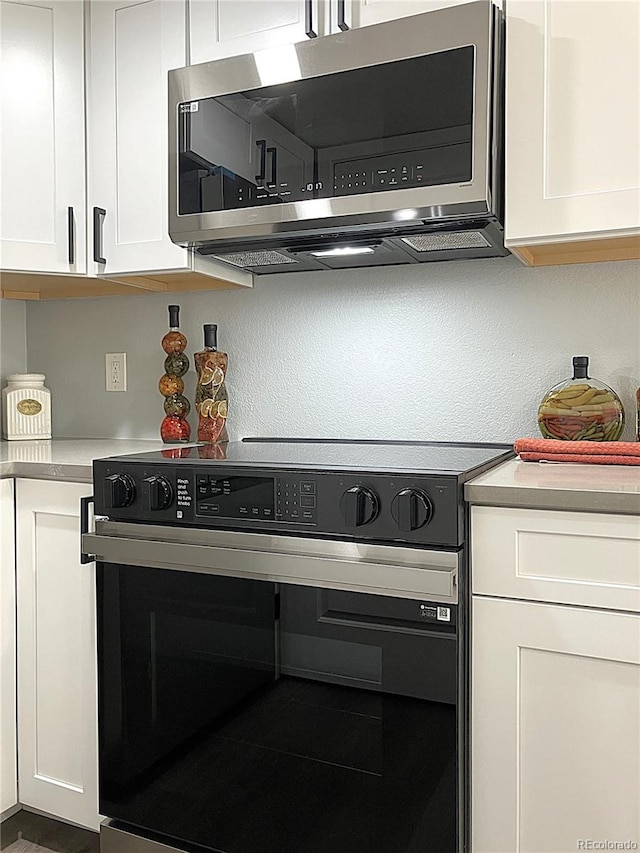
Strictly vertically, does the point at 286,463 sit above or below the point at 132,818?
above

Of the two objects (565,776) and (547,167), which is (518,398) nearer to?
(547,167)

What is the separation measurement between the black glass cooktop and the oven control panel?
0.07 ft

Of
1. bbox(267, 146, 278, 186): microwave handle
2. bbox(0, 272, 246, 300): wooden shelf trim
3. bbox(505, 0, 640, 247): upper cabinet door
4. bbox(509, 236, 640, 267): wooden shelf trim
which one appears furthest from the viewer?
bbox(0, 272, 246, 300): wooden shelf trim

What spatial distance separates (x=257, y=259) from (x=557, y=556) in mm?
1064

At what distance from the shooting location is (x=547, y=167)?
1422 mm

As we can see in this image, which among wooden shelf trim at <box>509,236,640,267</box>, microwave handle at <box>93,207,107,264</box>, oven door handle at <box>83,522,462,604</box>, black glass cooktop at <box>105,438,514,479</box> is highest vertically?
microwave handle at <box>93,207,107,264</box>

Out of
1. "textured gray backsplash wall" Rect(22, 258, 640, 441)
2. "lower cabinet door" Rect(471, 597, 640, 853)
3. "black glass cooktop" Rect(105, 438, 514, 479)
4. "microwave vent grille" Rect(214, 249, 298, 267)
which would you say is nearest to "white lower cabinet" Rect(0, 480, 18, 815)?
"black glass cooktop" Rect(105, 438, 514, 479)

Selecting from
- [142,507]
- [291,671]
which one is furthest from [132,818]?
[142,507]

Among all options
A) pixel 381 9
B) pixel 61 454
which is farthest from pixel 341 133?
pixel 61 454

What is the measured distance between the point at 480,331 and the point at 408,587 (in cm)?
80

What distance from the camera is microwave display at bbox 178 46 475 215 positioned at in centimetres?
143

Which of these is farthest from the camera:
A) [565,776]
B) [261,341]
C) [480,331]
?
[261,341]

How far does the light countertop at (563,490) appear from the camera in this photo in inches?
44.6

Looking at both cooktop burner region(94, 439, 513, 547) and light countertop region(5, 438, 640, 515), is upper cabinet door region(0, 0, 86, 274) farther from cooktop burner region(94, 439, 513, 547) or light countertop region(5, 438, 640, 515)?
cooktop burner region(94, 439, 513, 547)
